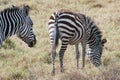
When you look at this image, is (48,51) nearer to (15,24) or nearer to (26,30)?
(26,30)

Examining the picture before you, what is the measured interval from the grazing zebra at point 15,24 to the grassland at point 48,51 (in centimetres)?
73

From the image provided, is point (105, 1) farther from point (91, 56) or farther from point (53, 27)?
point (53, 27)

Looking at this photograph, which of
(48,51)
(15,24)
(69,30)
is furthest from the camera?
(48,51)

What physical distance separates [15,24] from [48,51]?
284cm

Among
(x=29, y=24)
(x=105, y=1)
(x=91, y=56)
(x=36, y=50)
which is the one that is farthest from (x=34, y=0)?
(x=29, y=24)

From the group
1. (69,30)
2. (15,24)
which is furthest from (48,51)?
(15,24)

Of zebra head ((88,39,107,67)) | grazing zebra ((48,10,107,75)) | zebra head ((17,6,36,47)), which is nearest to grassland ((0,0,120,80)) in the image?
zebra head ((88,39,107,67))

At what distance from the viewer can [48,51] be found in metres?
10.5

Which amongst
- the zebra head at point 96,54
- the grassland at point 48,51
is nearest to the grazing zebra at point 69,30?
the zebra head at point 96,54

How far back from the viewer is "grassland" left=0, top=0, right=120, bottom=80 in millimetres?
7325

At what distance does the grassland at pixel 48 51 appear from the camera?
7.32 meters

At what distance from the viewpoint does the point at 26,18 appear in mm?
8047

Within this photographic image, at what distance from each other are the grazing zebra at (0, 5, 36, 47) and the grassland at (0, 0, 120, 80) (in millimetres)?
727

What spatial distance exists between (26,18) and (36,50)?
2.93 m
